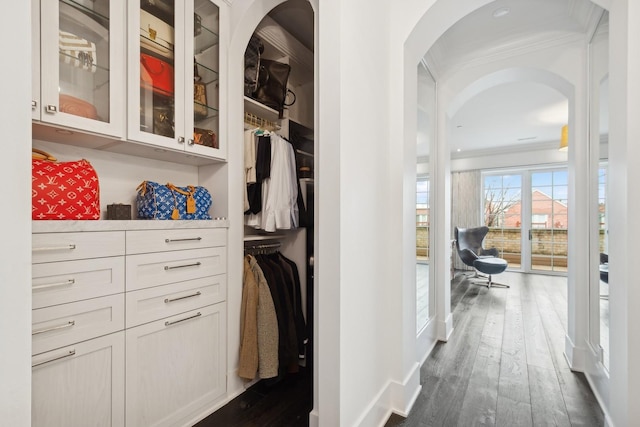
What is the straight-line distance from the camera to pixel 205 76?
1.79 meters

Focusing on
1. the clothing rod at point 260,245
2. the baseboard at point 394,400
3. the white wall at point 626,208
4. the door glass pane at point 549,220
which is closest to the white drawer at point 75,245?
the clothing rod at point 260,245

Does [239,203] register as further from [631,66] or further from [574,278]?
[574,278]

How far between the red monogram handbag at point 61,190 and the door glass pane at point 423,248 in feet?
7.13

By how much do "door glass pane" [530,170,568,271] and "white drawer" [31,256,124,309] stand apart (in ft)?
24.1

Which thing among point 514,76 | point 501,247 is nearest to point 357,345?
point 514,76

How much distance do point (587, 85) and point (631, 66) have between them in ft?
3.66

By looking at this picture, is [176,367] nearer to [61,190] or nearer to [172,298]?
[172,298]

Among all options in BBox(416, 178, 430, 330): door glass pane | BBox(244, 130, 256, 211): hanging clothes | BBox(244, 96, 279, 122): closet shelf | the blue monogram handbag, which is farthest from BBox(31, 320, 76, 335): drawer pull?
BBox(416, 178, 430, 330): door glass pane

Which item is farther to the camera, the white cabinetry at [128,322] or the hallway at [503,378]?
the hallway at [503,378]

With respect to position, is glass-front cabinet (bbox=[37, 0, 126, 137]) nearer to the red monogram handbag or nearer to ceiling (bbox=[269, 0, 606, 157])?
the red monogram handbag

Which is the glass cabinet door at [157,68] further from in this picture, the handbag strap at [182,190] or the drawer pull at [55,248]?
the drawer pull at [55,248]

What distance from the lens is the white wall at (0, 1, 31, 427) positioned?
0.54m

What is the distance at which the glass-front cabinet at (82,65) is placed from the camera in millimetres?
1179

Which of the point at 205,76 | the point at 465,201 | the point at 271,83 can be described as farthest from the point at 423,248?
the point at 465,201
